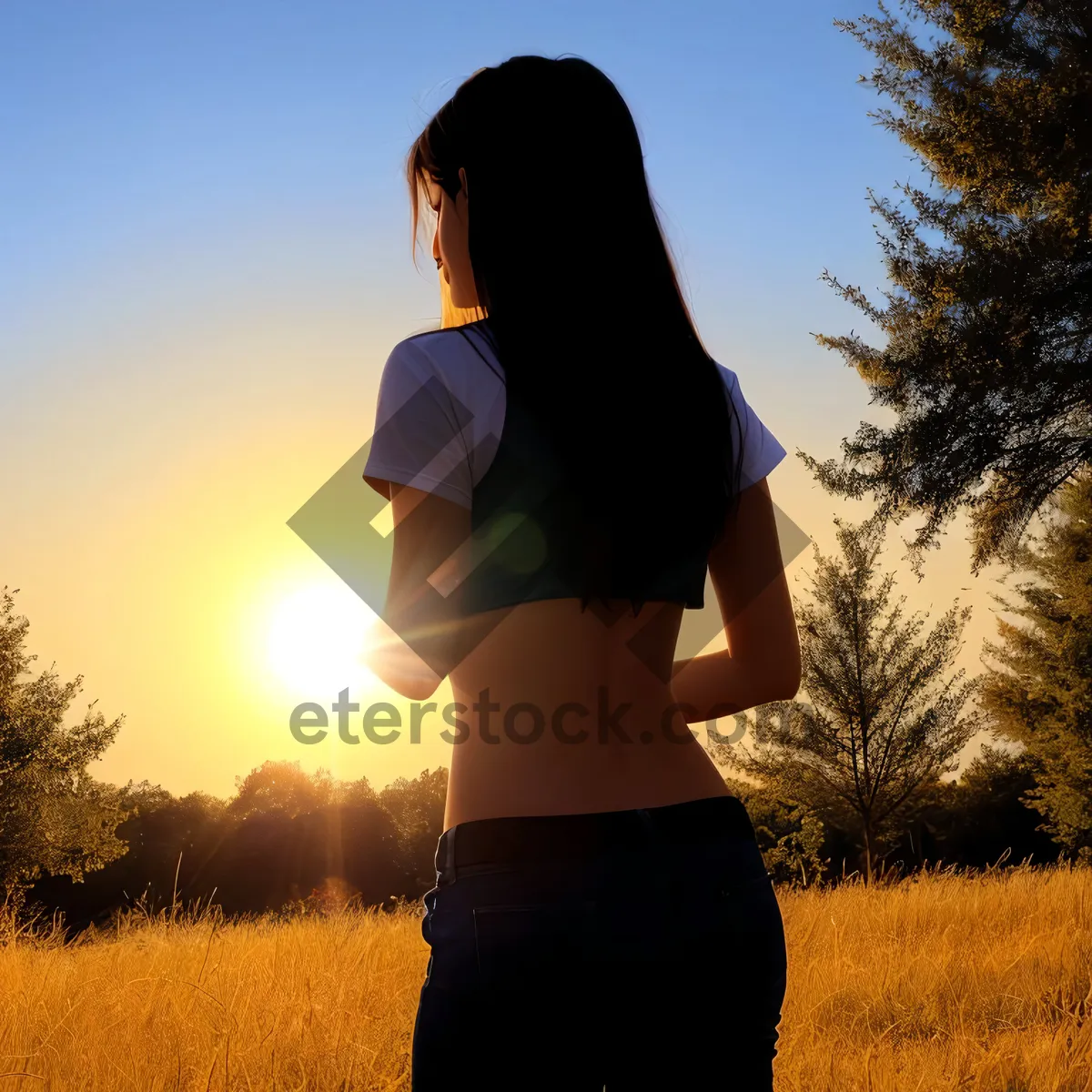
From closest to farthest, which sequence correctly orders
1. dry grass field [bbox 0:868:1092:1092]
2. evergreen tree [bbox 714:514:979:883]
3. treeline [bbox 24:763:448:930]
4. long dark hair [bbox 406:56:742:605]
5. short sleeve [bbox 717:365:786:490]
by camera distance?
long dark hair [bbox 406:56:742:605] < short sleeve [bbox 717:365:786:490] < dry grass field [bbox 0:868:1092:1092] < evergreen tree [bbox 714:514:979:883] < treeline [bbox 24:763:448:930]

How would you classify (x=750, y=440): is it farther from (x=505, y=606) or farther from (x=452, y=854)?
(x=452, y=854)

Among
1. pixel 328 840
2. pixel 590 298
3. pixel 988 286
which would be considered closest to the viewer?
pixel 590 298

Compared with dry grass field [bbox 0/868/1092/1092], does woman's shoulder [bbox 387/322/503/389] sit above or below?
above

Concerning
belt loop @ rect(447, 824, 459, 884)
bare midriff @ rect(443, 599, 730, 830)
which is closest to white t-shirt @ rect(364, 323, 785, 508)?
bare midriff @ rect(443, 599, 730, 830)

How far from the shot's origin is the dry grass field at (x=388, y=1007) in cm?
329

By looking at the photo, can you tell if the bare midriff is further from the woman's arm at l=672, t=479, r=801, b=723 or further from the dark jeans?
the woman's arm at l=672, t=479, r=801, b=723

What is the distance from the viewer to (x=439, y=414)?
1.26 m

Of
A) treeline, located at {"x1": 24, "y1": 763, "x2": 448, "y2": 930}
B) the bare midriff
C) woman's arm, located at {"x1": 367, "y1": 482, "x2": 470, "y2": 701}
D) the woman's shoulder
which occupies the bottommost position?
treeline, located at {"x1": 24, "y1": 763, "x2": 448, "y2": 930}

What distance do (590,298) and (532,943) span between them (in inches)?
34.3

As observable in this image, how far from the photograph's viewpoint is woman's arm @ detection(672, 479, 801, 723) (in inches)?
62.0

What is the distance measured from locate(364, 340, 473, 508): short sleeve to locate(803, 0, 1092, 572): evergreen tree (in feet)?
32.2

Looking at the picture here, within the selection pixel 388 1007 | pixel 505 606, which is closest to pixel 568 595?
pixel 505 606

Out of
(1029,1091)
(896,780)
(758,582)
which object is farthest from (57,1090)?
(896,780)

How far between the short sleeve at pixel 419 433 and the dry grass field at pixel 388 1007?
1.93 m
